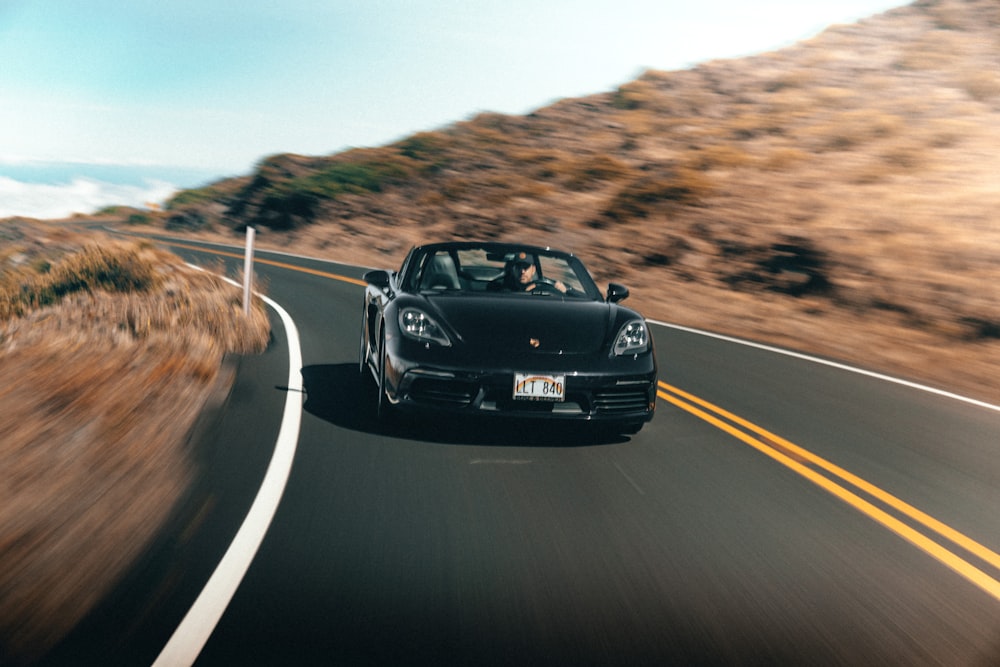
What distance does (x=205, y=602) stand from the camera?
378 centimetres

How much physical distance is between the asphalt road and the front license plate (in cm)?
42

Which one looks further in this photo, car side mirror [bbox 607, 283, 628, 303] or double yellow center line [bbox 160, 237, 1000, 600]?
car side mirror [bbox 607, 283, 628, 303]

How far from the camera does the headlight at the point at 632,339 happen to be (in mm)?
6820

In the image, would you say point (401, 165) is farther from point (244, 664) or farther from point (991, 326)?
point (244, 664)

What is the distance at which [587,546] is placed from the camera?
470 cm

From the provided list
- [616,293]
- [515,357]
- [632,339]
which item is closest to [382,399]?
[515,357]

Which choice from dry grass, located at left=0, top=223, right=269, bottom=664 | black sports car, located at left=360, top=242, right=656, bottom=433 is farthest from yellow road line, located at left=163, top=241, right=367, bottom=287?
black sports car, located at left=360, top=242, right=656, bottom=433

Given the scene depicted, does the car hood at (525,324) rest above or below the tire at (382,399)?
above

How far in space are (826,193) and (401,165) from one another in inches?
943

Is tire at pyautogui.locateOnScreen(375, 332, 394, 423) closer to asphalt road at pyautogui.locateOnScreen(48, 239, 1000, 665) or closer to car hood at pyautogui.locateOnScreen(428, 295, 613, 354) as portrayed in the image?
asphalt road at pyautogui.locateOnScreen(48, 239, 1000, 665)

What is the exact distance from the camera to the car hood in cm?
658

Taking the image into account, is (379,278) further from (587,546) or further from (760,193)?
(760,193)

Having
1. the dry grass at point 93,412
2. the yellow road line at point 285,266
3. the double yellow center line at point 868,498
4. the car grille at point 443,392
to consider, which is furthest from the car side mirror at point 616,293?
the yellow road line at point 285,266

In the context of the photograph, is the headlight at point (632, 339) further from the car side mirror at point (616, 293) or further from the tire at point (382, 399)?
the tire at point (382, 399)
